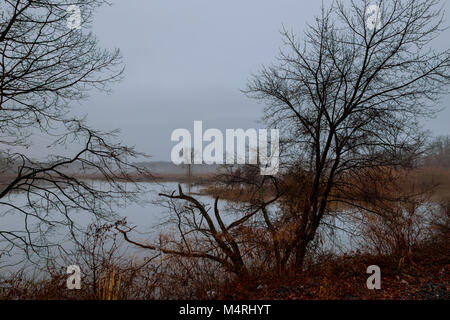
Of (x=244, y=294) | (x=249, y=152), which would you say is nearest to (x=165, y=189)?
(x=249, y=152)

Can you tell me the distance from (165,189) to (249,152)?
3267 millimetres

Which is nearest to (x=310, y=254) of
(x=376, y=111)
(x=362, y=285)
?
(x=362, y=285)

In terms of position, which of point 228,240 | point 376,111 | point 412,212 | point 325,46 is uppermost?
point 325,46

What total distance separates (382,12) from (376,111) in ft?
9.69

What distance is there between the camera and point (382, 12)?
327 inches

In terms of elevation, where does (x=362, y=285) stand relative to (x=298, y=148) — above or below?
below

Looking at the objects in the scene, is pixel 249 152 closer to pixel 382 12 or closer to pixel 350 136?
pixel 350 136

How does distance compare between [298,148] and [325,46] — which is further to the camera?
[298,148]

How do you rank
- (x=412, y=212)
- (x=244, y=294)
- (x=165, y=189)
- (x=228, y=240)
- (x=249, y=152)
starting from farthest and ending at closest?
(x=249, y=152) < (x=412, y=212) < (x=165, y=189) < (x=228, y=240) < (x=244, y=294)

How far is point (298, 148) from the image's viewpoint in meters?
9.45
